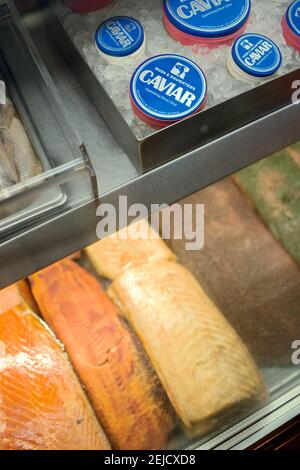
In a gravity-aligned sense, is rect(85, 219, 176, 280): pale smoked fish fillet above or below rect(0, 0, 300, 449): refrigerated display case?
below

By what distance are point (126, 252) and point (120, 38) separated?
2.18ft

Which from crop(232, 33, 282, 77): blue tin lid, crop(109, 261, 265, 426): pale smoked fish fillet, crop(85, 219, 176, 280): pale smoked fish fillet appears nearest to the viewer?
crop(232, 33, 282, 77): blue tin lid

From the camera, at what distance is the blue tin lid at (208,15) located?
790mm

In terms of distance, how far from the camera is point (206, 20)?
0.80 meters

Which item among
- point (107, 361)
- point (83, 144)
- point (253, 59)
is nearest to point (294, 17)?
point (253, 59)

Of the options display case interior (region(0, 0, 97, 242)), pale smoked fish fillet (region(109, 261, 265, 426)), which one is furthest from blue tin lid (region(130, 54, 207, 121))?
pale smoked fish fillet (region(109, 261, 265, 426))

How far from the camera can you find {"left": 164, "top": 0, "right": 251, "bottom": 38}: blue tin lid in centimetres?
79

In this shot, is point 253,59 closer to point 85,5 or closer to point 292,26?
point 292,26

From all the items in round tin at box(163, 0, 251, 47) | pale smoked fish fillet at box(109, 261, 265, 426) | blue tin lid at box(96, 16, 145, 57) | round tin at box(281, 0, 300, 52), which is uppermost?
blue tin lid at box(96, 16, 145, 57)

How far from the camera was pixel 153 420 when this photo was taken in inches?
46.7

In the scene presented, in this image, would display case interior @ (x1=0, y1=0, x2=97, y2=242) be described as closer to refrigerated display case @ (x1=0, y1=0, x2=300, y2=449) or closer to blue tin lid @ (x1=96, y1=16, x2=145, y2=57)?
refrigerated display case @ (x1=0, y1=0, x2=300, y2=449)

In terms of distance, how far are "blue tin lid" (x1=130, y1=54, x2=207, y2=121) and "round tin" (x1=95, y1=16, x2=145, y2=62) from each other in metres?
0.04

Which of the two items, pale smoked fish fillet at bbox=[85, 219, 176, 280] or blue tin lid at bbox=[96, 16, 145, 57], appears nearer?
blue tin lid at bbox=[96, 16, 145, 57]

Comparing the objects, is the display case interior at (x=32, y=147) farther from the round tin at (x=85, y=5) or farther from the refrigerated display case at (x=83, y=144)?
the round tin at (x=85, y=5)
